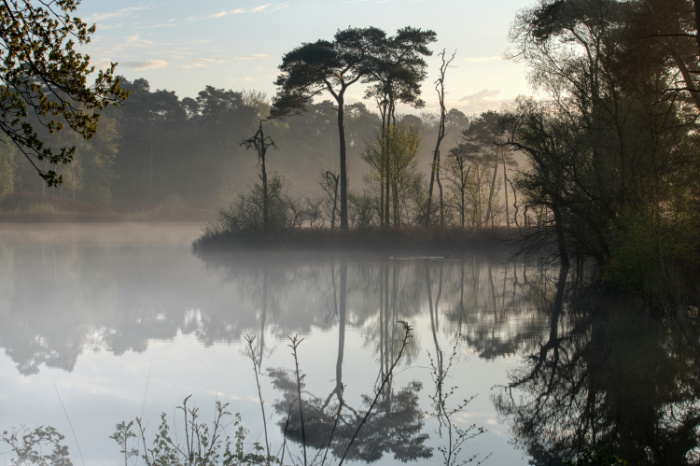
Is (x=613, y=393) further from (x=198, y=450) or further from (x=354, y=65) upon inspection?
(x=354, y=65)

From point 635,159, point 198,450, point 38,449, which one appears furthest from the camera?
point 635,159

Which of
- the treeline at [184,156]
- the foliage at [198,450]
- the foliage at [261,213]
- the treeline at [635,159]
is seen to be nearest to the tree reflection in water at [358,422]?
the foliage at [198,450]

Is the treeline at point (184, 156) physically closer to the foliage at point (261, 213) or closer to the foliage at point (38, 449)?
the foliage at point (261, 213)

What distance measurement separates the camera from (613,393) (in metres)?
7.26

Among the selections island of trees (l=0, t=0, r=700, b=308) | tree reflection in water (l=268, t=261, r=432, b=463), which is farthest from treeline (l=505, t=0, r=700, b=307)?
tree reflection in water (l=268, t=261, r=432, b=463)

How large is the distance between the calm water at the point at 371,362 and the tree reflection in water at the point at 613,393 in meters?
0.03

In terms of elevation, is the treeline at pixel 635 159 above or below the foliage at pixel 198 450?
above

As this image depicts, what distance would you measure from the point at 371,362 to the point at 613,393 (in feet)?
10.5

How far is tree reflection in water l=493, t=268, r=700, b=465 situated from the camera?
582 centimetres

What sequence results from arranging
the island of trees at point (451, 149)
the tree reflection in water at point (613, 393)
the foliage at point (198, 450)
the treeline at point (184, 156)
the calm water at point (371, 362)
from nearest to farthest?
the foliage at point (198, 450), the tree reflection in water at point (613, 393), the calm water at point (371, 362), the island of trees at point (451, 149), the treeline at point (184, 156)

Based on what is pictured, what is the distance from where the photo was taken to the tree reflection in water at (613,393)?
582cm

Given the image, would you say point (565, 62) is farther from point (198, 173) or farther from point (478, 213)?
point (198, 173)

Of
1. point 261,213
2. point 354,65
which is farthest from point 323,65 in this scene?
point 261,213

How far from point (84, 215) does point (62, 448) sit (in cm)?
6359
